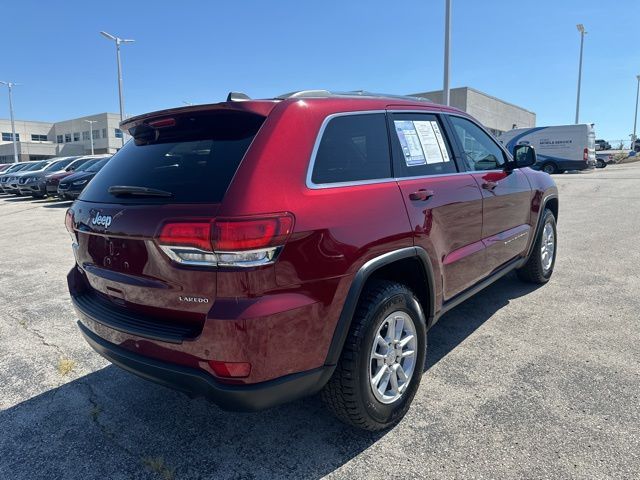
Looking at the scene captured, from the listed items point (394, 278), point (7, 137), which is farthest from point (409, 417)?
point (7, 137)

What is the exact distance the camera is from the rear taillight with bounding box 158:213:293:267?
196cm

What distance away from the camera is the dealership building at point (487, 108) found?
44000 millimetres

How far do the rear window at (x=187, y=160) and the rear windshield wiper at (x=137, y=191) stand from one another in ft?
0.05

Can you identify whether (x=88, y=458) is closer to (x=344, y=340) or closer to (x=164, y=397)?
(x=164, y=397)

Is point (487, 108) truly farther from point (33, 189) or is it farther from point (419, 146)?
point (419, 146)

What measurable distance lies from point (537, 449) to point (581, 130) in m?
26.1

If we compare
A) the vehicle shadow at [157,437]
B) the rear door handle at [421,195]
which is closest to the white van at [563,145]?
the rear door handle at [421,195]

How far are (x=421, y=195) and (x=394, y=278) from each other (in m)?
0.52

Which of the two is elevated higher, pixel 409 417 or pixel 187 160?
pixel 187 160

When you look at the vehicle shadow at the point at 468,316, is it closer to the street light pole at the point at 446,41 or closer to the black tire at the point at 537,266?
the black tire at the point at 537,266

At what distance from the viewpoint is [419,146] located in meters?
3.10

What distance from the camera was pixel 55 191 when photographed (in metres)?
16.8

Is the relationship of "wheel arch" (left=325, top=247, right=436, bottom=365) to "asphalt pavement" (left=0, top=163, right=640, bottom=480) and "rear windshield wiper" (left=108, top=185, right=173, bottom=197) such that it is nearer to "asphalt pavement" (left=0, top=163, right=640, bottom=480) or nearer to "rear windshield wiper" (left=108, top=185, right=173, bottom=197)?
"asphalt pavement" (left=0, top=163, right=640, bottom=480)

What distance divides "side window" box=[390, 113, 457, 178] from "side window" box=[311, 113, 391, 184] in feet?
0.36
